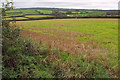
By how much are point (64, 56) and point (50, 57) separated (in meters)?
1.06

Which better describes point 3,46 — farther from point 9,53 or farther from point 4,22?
point 4,22

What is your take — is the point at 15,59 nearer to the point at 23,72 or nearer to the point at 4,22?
the point at 23,72

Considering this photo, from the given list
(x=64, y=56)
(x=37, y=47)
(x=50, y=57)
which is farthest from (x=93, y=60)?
(x=37, y=47)

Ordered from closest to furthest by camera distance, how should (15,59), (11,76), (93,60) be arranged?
(11,76) → (15,59) → (93,60)

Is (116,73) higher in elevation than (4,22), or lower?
lower

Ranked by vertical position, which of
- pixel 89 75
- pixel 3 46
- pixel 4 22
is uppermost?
pixel 4 22

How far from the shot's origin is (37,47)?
362 inches

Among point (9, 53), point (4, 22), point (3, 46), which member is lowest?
point (9, 53)

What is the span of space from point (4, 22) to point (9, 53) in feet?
6.12

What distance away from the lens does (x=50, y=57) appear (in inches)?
328

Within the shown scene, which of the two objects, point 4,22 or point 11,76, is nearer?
point 11,76

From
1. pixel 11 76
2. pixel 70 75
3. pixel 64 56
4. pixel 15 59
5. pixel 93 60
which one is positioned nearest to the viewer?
pixel 11 76

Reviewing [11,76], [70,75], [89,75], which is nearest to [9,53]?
[11,76]

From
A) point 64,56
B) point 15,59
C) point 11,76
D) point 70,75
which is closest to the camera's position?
point 11,76
